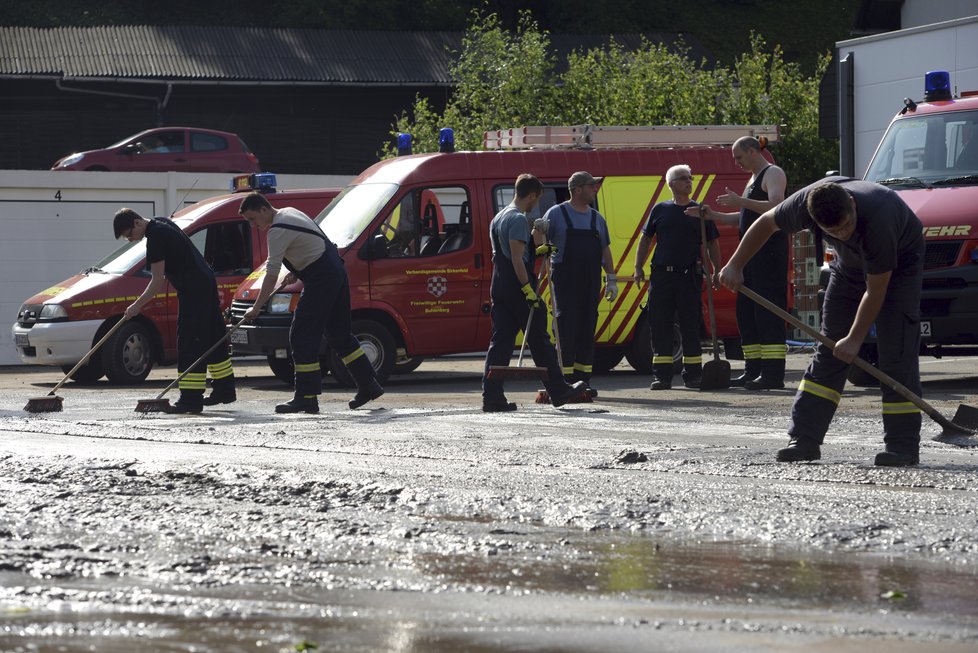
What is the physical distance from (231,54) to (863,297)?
31945 millimetres

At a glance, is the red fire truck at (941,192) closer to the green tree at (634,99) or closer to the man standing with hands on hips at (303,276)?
the man standing with hands on hips at (303,276)

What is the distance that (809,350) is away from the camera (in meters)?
19.5

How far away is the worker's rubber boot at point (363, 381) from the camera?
37.9 ft

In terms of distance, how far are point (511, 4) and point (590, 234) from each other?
126 feet

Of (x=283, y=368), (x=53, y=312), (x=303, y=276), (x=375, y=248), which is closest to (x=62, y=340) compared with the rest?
(x=53, y=312)

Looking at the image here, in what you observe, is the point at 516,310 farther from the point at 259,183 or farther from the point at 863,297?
the point at 259,183

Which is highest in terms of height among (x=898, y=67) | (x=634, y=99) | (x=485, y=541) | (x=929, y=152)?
(x=634, y=99)

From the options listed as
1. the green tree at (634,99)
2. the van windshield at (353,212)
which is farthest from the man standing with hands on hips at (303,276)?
the green tree at (634,99)

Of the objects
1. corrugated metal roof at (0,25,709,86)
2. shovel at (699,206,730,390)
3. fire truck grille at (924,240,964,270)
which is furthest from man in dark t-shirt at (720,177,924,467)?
corrugated metal roof at (0,25,709,86)

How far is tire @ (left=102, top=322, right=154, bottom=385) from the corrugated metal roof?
69.4 feet

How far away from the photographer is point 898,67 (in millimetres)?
13938

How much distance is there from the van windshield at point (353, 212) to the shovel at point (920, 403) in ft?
20.8

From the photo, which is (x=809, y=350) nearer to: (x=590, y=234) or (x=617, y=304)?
(x=617, y=304)

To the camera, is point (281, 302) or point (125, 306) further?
point (125, 306)
